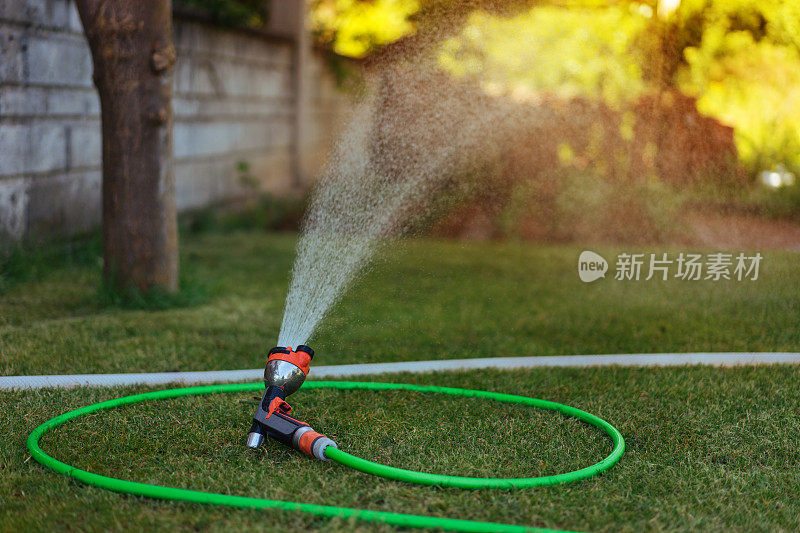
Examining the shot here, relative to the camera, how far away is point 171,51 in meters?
4.43

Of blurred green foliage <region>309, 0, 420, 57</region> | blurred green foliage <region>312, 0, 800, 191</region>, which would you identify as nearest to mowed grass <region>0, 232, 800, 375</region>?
blurred green foliage <region>312, 0, 800, 191</region>

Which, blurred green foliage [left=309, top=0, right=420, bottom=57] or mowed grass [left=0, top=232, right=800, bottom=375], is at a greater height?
blurred green foliage [left=309, top=0, right=420, bottom=57]

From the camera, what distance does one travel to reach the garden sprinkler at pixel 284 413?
2434 millimetres

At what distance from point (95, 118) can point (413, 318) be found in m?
3.07

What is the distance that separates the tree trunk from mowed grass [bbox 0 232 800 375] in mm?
318

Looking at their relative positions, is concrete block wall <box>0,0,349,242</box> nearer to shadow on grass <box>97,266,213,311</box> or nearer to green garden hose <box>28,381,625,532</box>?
shadow on grass <box>97,266,213,311</box>

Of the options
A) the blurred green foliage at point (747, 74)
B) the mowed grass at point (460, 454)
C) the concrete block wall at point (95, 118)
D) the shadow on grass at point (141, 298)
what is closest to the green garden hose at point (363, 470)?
the mowed grass at point (460, 454)

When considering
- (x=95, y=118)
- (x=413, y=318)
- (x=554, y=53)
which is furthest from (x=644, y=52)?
(x=95, y=118)

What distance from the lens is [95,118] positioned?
5945 mm

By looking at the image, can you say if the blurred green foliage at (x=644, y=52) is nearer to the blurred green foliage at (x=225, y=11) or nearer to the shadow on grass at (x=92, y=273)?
the blurred green foliage at (x=225, y=11)

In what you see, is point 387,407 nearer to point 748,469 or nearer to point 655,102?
point 748,469

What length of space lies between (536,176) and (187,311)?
13.9 feet

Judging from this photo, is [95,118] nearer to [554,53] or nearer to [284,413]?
[554,53]

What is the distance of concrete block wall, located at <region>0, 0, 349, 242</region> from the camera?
503 centimetres
